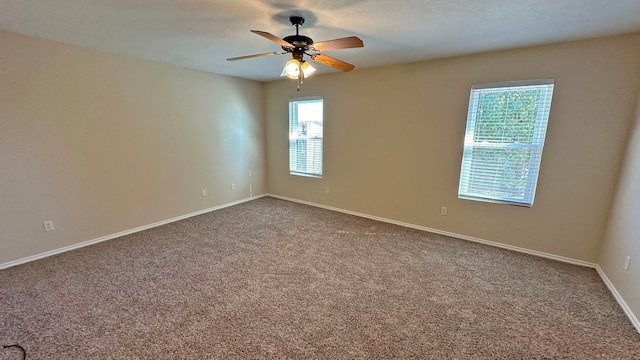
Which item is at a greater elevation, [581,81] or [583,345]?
[581,81]

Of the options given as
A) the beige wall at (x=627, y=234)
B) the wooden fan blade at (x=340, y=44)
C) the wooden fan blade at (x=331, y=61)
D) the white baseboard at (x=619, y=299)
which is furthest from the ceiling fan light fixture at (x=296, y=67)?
the white baseboard at (x=619, y=299)

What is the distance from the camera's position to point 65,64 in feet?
9.23

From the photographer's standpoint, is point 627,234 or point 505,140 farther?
point 505,140

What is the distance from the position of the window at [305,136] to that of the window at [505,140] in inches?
91.4

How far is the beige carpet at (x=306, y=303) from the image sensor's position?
172 cm

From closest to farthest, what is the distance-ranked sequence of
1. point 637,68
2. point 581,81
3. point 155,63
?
point 637,68, point 581,81, point 155,63

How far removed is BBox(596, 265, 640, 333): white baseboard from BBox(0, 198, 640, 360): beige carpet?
5 cm

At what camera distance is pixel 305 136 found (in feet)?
15.7

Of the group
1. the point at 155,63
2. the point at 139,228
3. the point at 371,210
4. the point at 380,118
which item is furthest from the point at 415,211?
the point at 155,63

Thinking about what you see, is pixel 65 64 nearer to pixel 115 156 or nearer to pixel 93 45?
pixel 93 45

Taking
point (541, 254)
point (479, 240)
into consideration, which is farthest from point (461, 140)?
point (541, 254)

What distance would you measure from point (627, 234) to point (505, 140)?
132 centimetres

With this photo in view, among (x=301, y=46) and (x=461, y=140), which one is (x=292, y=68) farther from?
(x=461, y=140)

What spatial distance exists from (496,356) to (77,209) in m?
4.30
